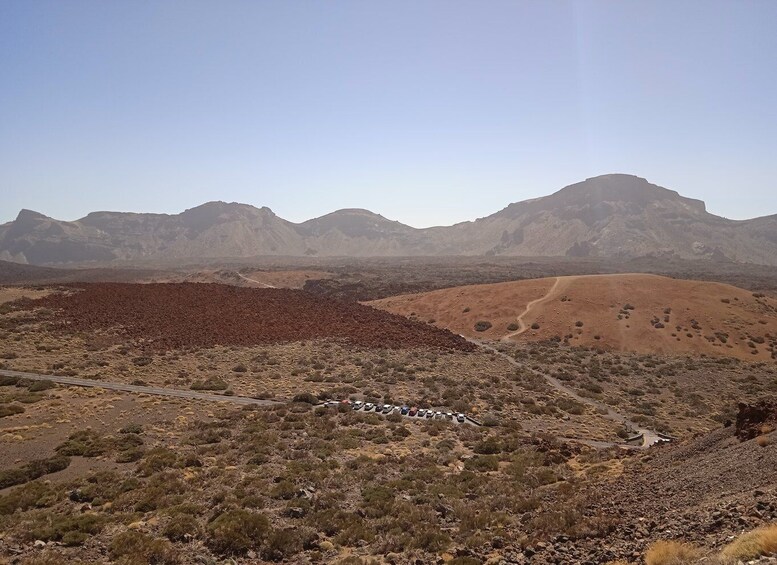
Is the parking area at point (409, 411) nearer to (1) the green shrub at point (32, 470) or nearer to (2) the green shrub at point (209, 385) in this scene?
(2) the green shrub at point (209, 385)

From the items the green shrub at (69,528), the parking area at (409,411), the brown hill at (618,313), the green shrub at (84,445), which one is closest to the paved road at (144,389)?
the parking area at (409,411)

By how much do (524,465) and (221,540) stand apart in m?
12.5

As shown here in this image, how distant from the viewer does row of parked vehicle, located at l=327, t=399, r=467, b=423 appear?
1100 inches

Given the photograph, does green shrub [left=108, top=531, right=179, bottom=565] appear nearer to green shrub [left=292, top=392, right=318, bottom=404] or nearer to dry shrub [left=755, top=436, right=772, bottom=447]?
dry shrub [left=755, top=436, right=772, bottom=447]

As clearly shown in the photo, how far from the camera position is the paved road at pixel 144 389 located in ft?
97.8

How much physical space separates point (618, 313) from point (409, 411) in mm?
40720

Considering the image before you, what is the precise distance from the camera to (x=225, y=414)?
87.4 feet

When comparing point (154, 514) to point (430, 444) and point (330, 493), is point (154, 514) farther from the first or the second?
point (430, 444)

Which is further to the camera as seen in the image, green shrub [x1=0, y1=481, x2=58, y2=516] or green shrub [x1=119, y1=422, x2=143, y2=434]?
green shrub [x1=119, y1=422, x2=143, y2=434]

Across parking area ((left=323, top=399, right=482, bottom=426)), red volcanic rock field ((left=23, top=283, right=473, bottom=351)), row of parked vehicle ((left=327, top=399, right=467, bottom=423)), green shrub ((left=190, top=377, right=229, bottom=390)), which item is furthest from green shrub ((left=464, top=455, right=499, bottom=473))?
red volcanic rock field ((left=23, top=283, right=473, bottom=351))

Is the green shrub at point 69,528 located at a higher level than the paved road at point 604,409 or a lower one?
higher

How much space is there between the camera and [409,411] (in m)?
28.7

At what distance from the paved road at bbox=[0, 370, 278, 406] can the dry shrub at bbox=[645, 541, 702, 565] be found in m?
24.3

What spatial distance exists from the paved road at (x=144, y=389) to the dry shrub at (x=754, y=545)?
84.1 feet
